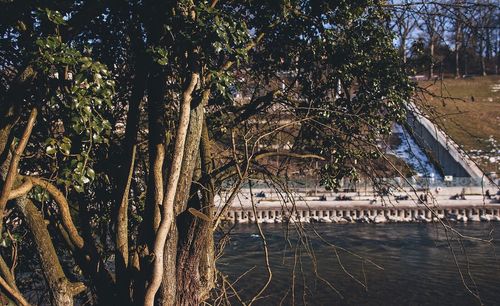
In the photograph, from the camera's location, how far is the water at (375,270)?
16188mm

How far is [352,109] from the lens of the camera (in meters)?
7.54

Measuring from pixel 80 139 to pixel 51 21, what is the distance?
96cm

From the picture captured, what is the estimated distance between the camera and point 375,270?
64.0 feet

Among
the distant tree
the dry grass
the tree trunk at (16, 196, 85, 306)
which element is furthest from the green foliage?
the dry grass

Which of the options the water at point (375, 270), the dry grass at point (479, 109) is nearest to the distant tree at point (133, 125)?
the water at point (375, 270)

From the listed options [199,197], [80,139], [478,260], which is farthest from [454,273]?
[80,139]

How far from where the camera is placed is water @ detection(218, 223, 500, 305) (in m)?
16.2

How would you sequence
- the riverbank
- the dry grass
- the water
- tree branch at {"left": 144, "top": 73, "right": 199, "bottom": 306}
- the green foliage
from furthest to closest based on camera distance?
the dry grass
the riverbank
the water
tree branch at {"left": 144, "top": 73, "right": 199, "bottom": 306}
the green foliage

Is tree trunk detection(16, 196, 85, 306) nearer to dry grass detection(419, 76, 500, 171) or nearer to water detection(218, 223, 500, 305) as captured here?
water detection(218, 223, 500, 305)

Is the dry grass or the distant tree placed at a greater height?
the dry grass

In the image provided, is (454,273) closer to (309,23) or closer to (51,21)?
(309,23)

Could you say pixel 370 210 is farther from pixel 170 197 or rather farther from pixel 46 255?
pixel 46 255

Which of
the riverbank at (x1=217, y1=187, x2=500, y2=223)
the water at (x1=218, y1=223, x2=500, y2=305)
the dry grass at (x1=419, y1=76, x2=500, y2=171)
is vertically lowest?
the water at (x1=218, y1=223, x2=500, y2=305)

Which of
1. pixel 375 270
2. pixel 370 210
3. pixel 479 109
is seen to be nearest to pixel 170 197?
pixel 375 270
